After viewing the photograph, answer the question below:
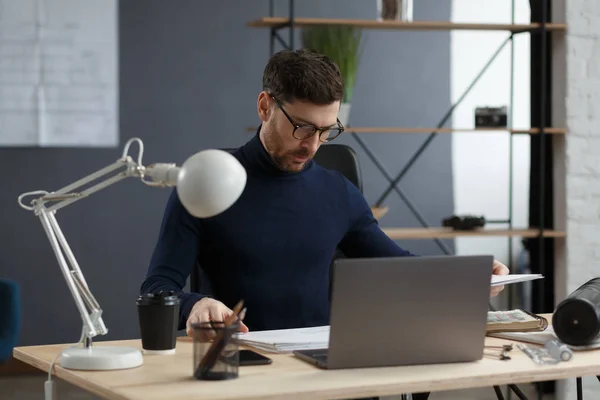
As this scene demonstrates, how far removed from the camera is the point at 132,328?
492 centimetres

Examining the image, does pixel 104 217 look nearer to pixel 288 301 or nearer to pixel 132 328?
pixel 132 328

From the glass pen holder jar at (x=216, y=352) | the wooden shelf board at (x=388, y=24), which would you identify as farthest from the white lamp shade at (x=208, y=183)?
the wooden shelf board at (x=388, y=24)

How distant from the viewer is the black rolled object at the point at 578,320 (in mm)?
1819

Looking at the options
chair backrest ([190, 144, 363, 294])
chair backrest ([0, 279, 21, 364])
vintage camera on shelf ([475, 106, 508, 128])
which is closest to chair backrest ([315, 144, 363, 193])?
chair backrest ([190, 144, 363, 294])

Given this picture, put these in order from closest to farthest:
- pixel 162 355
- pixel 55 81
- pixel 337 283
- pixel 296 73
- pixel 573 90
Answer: pixel 337 283
pixel 162 355
pixel 296 73
pixel 573 90
pixel 55 81

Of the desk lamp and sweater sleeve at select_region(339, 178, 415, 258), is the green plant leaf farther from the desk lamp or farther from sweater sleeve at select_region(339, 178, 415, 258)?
the desk lamp

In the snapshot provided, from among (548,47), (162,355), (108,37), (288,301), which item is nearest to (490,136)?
(548,47)

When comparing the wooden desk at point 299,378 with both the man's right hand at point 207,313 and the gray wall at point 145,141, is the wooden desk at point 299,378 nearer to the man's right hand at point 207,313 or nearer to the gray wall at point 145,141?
the man's right hand at point 207,313

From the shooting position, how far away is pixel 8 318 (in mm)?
3566

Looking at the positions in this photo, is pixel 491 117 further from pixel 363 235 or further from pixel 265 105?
pixel 265 105

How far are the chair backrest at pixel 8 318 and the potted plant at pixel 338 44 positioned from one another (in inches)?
58.1

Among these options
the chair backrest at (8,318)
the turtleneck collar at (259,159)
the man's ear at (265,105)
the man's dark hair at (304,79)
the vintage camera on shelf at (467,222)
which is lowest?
the chair backrest at (8,318)

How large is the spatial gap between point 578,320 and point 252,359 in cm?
64

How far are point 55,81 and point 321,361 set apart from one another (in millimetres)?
3543
